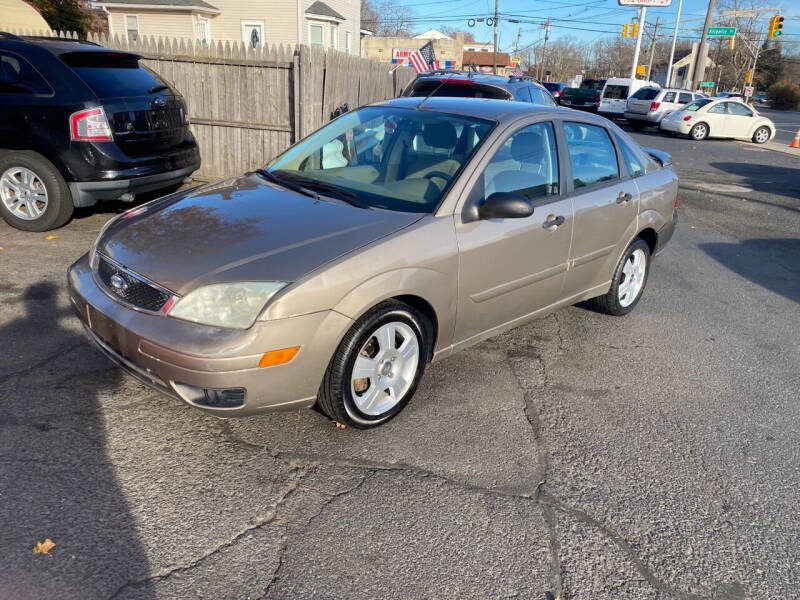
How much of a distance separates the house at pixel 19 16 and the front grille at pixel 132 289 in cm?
1684

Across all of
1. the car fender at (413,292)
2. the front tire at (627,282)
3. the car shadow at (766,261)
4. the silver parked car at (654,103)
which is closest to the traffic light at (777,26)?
the silver parked car at (654,103)

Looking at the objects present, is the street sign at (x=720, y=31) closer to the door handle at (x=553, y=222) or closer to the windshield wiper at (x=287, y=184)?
the door handle at (x=553, y=222)

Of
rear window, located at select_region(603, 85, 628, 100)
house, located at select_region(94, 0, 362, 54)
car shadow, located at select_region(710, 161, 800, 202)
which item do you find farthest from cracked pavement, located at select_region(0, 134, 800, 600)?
rear window, located at select_region(603, 85, 628, 100)

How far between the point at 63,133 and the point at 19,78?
0.77 metres

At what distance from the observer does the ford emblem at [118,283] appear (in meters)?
3.12

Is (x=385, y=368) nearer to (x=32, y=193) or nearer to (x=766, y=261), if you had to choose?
(x=32, y=193)

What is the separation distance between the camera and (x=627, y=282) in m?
5.26

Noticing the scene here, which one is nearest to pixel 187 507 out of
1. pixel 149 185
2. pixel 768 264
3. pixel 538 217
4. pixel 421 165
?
pixel 421 165

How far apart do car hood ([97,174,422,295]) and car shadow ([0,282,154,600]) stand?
848 mm

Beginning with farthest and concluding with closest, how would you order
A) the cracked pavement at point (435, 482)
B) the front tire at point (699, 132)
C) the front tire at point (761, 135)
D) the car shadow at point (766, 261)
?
the front tire at point (761, 135) → the front tire at point (699, 132) → the car shadow at point (766, 261) → the cracked pavement at point (435, 482)

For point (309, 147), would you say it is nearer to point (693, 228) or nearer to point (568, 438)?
point (568, 438)

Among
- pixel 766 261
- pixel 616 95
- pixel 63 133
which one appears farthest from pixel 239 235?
pixel 616 95

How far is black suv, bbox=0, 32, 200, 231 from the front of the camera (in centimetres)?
609

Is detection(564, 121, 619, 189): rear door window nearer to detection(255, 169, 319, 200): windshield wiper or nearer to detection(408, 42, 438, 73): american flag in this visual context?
detection(255, 169, 319, 200): windshield wiper
